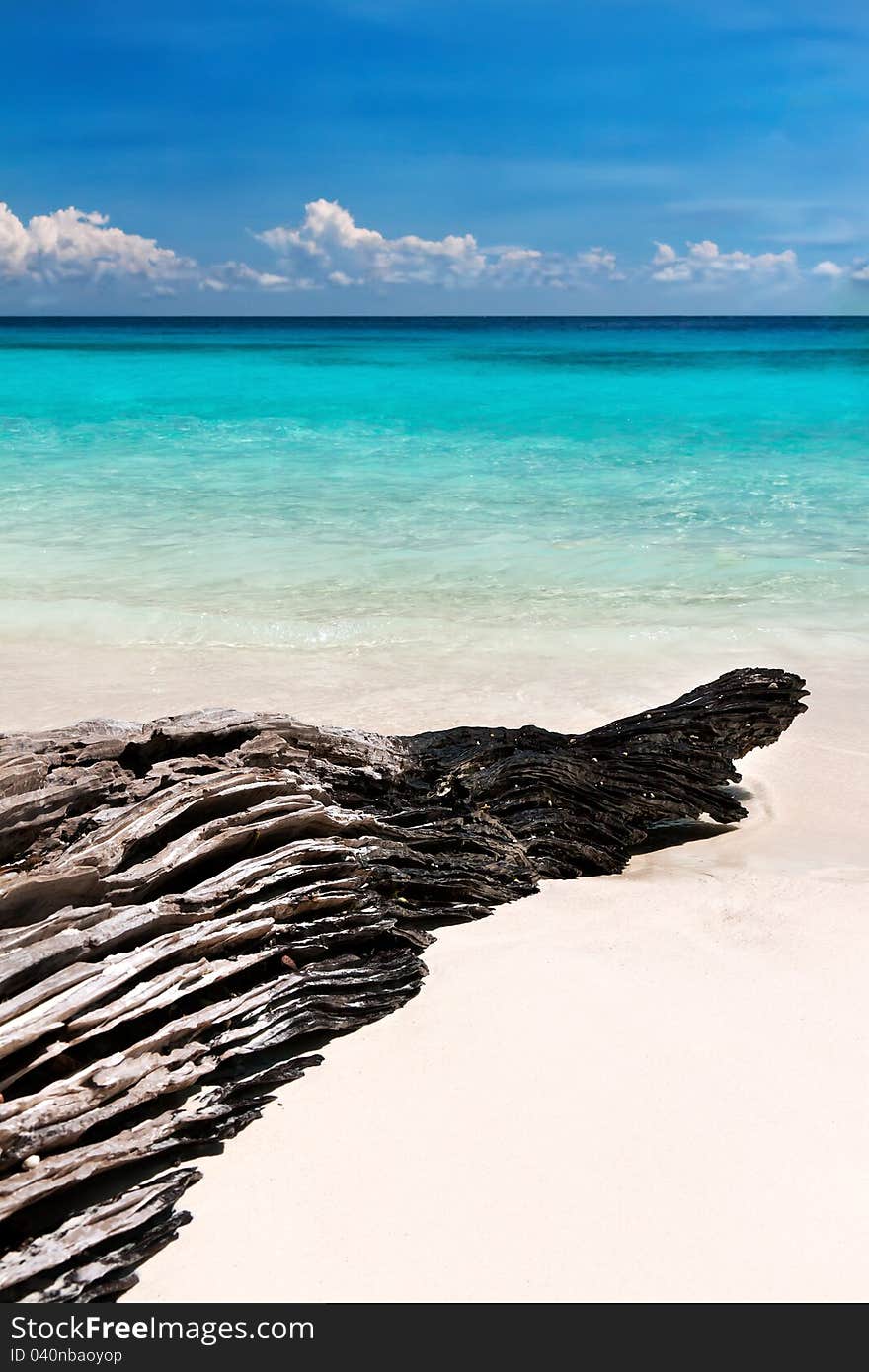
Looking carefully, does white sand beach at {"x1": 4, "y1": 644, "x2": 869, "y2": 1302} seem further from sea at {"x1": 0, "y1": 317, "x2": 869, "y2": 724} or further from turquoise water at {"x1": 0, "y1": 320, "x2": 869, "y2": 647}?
turquoise water at {"x1": 0, "y1": 320, "x2": 869, "y2": 647}

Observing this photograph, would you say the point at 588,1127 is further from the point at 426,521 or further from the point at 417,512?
the point at 417,512

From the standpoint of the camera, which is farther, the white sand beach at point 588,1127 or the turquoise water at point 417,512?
the turquoise water at point 417,512

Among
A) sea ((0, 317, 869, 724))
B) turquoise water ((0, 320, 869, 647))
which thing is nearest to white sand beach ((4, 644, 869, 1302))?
sea ((0, 317, 869, 724))

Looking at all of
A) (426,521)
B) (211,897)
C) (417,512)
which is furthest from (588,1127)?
(417,512)

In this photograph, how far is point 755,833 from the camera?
4.33 meters

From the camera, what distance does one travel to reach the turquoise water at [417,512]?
7.86 meters

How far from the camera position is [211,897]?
9.39ft

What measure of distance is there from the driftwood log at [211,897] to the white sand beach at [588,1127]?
0.35 ft

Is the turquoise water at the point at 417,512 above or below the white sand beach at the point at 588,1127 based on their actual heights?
above

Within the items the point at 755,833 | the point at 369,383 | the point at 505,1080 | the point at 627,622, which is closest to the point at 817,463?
the point at 627,622

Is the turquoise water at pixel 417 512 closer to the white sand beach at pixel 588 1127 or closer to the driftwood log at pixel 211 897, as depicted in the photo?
the driftwood log at pixel 211 897

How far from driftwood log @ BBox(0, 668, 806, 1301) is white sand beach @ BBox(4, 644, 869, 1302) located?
107mm

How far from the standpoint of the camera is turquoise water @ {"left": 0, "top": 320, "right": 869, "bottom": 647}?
7.86 metres

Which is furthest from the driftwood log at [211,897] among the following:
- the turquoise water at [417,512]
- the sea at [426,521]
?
the turquoise water at [417,512]
